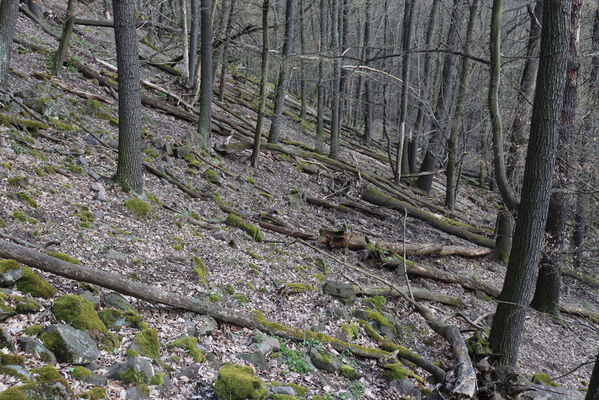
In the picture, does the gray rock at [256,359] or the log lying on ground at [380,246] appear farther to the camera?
the log lying on ground at [380,246]

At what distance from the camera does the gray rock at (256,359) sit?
493 centimetres

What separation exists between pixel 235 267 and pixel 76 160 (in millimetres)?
4011

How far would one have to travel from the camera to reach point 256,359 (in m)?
4.98

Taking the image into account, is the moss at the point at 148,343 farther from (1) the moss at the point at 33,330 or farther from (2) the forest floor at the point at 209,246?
(1) the moss at the point at 33,330

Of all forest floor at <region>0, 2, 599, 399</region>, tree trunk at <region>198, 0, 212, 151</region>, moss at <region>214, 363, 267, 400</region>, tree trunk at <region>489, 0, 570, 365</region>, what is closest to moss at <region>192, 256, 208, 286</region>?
forest floor at <region>0, 2, 599, 399</region>

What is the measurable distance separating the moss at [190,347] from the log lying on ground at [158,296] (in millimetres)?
592

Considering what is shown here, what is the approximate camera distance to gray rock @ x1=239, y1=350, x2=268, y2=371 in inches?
194

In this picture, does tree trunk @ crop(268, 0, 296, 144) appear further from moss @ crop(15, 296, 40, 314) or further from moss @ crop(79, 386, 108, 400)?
moss @ crop(79, 386, 108, 400)

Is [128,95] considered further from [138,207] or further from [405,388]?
[405,388]

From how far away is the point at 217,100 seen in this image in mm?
17531

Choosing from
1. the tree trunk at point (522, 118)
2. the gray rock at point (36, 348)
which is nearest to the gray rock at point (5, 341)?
the gray rock at point (36, 348)

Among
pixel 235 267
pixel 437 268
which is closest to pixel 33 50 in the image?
pixel 235 267

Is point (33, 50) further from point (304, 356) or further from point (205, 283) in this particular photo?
point (304, 356)

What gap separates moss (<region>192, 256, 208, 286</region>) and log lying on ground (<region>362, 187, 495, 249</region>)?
814 cm
